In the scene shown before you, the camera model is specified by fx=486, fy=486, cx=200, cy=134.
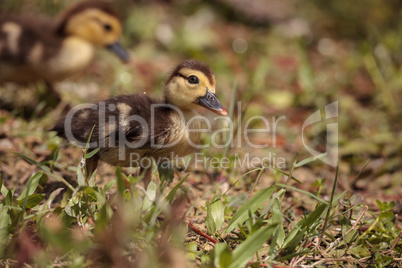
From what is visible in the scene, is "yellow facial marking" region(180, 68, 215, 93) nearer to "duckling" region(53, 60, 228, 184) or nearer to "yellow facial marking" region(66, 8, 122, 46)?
"duckling" region(53, 60, 228, 184)

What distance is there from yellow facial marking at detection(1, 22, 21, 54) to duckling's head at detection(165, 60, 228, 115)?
4.98 feet

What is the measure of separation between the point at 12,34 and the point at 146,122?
1709 mm

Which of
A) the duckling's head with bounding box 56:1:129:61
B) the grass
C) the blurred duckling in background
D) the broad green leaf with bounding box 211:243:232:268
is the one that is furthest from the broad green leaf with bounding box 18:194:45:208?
the duckling's head with bounding box 56:1:129:61

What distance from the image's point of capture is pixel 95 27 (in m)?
3.99

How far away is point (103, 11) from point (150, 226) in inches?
105

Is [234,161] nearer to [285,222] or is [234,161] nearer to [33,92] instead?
[285,222]

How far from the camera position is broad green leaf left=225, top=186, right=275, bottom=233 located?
202 cm

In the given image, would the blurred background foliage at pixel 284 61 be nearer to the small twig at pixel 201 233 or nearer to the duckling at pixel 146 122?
the duckling at pixel 146 122

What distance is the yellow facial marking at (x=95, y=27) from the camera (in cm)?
387

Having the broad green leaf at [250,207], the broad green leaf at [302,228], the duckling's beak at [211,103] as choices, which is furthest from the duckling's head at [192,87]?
the broad green leaf at [302,228]

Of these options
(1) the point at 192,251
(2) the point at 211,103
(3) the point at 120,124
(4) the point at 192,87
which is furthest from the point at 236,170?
(1) the point at 192,251

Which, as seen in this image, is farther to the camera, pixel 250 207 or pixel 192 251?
pixel 250 207

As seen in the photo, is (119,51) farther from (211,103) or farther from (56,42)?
(211,103)

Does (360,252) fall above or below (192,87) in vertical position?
below
